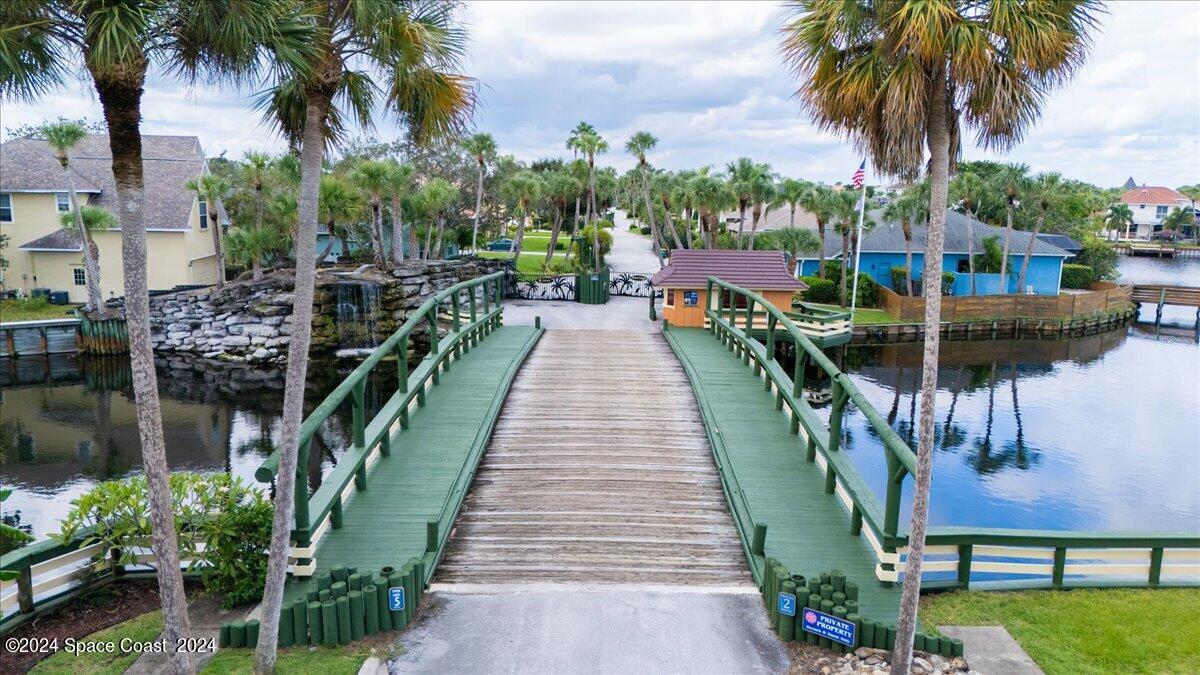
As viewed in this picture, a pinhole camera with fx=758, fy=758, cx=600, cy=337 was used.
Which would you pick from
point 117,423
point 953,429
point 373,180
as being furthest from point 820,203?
point 117,423

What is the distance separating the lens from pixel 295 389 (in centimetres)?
634

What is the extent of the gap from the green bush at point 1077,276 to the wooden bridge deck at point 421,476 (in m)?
52.2

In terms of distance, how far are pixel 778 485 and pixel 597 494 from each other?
95.6 inches

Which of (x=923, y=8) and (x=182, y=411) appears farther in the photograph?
(x=182, y=411)

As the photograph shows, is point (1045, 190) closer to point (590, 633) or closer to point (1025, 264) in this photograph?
point (1025, 264)

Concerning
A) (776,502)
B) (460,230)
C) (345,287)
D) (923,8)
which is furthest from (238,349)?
(923,8)

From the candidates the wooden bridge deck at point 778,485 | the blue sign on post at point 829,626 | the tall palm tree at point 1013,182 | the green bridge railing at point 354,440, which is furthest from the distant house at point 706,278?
the tall palm tree at point 1013,182

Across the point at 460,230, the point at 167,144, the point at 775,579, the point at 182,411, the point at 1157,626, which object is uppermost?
the point at 167,144

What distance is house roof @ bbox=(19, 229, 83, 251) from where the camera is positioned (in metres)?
36.5

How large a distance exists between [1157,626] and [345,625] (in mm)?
8047

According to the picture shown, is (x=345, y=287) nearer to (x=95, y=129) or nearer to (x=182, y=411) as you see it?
(x=182, y=411)

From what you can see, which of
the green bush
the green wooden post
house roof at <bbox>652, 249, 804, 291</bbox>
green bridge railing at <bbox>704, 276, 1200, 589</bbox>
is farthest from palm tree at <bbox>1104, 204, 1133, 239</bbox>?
the green wooden post

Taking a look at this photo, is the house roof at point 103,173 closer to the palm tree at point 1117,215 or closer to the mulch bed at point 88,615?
the mulch bed at point 88,615

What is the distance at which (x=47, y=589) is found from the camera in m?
7.66
